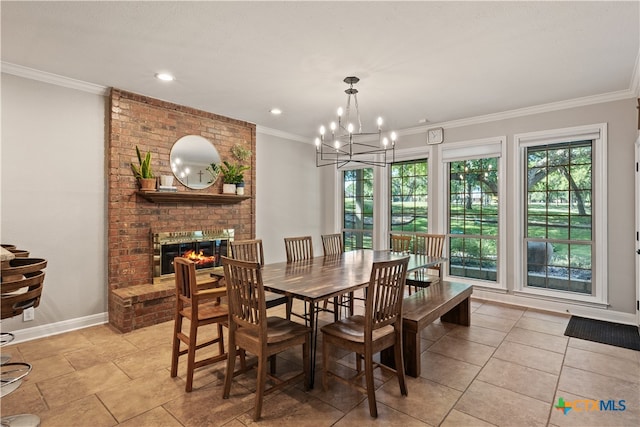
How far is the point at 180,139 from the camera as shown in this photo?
4430 mm

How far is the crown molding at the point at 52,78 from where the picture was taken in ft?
10.6

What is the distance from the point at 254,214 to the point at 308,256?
5.22 ft

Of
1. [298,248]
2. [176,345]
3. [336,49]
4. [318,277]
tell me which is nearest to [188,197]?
[298,248]

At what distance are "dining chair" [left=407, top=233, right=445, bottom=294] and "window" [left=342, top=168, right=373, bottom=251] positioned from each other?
→ 1474 mm

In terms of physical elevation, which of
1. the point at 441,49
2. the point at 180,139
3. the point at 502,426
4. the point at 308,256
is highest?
the point at 441,49

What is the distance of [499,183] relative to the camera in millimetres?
4781

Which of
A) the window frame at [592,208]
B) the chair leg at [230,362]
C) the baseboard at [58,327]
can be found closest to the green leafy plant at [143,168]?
the baseboard at [58,327]

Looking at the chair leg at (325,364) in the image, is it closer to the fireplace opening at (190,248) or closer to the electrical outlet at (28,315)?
the fireplace opening at (190,248)

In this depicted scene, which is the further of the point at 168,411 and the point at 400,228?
the point at 400,228

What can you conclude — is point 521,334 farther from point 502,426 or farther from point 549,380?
point 502,426

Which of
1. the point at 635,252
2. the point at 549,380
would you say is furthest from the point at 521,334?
the point at 635,252

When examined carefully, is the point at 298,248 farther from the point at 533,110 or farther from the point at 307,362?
the point at 533,110

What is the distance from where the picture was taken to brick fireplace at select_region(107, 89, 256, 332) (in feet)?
12.3

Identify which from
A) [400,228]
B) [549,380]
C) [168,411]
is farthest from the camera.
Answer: [400,228]
